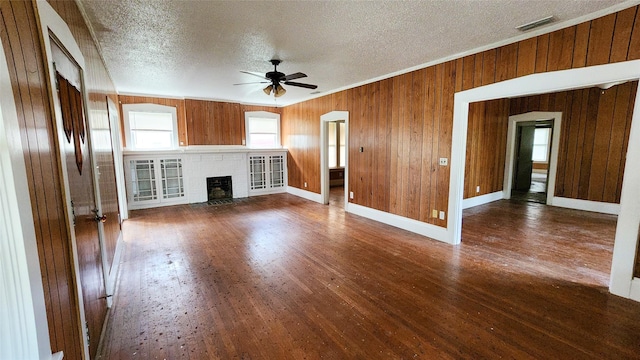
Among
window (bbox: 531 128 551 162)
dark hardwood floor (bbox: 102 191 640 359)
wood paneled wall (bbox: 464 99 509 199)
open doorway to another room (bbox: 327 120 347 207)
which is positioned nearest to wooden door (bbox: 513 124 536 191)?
wood paneled wall (bbox: 464 99 509 199)

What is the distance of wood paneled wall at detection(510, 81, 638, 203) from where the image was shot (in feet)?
16.7

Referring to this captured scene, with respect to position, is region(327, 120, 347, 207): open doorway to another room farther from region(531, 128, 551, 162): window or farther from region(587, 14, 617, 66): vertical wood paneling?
region(531, 128, 551, 162): window

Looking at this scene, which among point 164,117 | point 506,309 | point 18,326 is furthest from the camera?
point 164,117

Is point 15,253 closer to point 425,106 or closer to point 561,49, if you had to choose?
point 561,49

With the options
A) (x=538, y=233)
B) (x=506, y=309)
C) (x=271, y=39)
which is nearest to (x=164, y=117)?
(x=271, y=39)

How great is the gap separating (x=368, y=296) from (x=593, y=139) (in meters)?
6.09

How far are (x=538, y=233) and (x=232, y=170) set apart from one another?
6624 millimetres

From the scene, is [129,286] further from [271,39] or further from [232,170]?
[232,170]

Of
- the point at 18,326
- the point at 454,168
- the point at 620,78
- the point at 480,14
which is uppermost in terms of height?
the point at 480,14

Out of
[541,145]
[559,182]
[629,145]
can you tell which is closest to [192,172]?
[629,145]

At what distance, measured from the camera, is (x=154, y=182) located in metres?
6.36

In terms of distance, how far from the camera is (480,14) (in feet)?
8.38

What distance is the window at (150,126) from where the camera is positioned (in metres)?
6.27

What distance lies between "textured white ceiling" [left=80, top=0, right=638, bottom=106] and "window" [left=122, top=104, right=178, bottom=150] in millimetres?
2017
